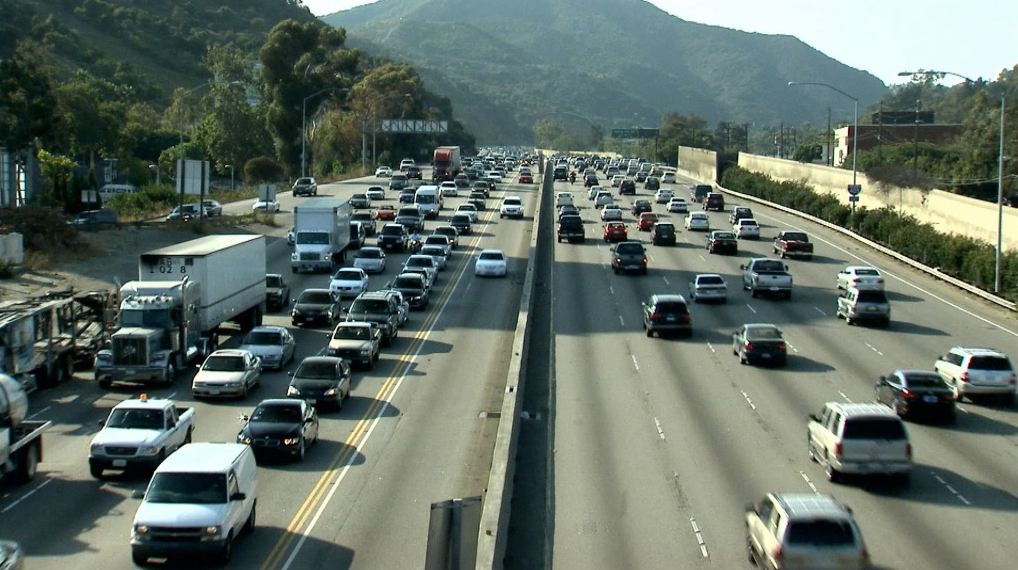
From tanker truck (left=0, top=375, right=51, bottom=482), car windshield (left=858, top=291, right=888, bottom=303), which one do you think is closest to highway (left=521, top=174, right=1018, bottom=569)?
car windshield (left=858, top=291, right=888, bottom=303)

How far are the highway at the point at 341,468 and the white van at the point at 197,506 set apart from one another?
708mm

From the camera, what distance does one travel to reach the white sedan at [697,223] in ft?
268

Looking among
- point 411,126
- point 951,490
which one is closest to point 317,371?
point 951,490

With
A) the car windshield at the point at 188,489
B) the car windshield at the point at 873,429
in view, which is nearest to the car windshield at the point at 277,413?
the car windshield at the point at 188,489

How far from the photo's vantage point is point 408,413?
33.1 m

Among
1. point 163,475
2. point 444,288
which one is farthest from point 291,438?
point 444,288

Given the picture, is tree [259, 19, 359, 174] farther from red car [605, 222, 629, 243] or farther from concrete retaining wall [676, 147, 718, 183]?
red car [605, 222, 629, 243]

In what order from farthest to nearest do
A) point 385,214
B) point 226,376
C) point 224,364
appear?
point 385,214
point 224,364
point 226,376

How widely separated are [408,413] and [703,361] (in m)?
12.3

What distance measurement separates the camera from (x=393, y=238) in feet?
229

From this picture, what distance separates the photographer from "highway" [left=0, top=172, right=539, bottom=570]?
69.9ft

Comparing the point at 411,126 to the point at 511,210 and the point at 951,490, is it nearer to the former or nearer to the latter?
the point at 511,210

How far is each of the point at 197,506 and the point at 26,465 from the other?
6.72 m

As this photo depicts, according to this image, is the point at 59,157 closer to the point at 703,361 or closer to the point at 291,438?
the point at 703,361
